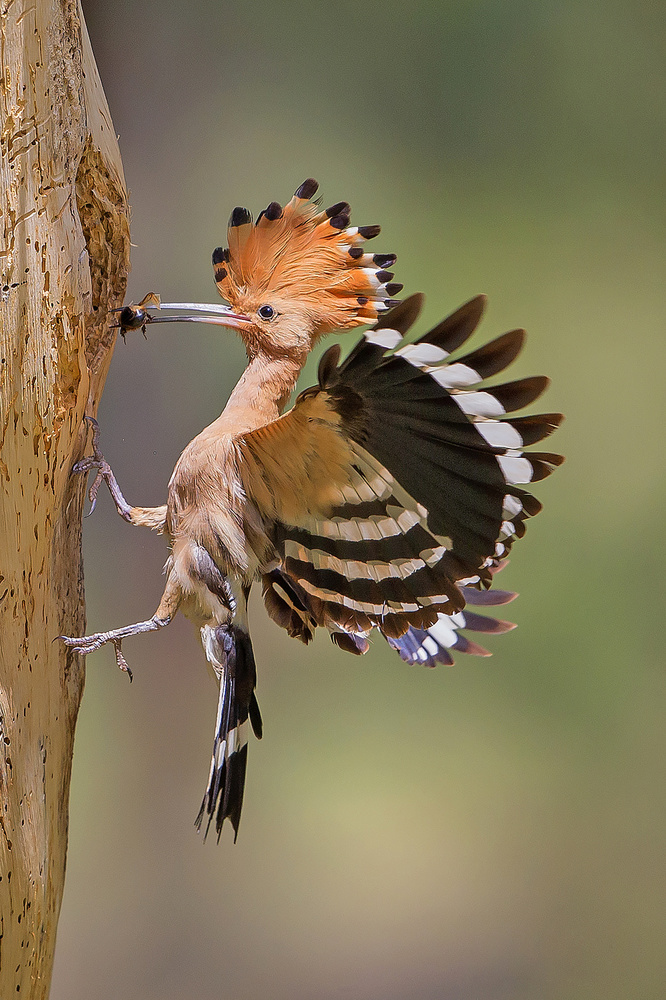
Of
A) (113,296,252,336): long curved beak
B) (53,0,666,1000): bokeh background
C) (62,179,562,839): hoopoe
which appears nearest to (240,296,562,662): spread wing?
(62,179,562,839): hoopoe

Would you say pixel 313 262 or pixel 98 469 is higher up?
pixel 313 262

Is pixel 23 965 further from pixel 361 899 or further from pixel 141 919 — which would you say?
pixel 361 899

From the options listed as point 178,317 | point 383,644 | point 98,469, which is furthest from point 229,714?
point 383,644

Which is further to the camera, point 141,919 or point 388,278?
point 141,919

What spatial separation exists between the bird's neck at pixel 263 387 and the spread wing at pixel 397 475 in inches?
2.8

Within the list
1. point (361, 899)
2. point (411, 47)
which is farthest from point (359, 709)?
point (411, 47)

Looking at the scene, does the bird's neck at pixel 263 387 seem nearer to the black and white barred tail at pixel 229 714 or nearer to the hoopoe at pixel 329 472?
the hoopoe at pixel 329 472

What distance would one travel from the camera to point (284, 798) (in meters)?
1.70

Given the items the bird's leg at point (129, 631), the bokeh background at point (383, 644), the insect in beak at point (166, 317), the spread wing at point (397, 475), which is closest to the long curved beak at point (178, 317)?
the insect in beak at point (166, 317)

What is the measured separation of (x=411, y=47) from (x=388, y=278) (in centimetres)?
101

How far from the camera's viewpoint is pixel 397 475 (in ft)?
2.44

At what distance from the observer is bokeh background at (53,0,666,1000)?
161cm

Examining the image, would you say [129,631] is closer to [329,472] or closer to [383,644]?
[329,472]

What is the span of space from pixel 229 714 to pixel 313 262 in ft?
1.42
